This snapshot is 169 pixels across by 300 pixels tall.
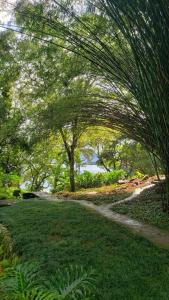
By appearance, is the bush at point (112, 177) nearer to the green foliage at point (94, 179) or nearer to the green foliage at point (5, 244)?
the green foliage at point (94, 179)

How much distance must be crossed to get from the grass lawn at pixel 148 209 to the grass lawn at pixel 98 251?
0.49 metres

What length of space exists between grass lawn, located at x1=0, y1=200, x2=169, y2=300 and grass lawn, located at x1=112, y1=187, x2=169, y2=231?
0.49 meters

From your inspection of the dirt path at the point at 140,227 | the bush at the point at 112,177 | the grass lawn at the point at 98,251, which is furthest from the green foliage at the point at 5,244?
the bush at the point at 112,177

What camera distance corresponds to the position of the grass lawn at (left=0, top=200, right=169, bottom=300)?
2551 millimetres

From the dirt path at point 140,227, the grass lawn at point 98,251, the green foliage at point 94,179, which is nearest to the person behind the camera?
the grass lawn at point 98,251

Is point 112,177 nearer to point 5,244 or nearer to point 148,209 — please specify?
point 148,209

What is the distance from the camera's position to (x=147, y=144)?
4703 millimetres

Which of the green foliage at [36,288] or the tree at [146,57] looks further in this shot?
the tree at [146,57]

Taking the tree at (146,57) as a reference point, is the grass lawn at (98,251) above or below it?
below

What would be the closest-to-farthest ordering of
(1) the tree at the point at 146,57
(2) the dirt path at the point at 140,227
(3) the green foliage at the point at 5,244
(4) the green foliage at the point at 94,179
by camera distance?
(1) the tree at the point at 146,57 < (3) the green foliage at the point at 5,244 < (2) the dirt path at the point at 140,227 < (4) the green foliage at the point at 94,179

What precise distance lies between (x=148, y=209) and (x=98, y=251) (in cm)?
214

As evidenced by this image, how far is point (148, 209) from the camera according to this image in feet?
17.2

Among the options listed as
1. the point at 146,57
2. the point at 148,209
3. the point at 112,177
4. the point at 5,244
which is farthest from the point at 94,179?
the point at 146,57

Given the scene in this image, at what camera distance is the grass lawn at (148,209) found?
4500 millimetres
